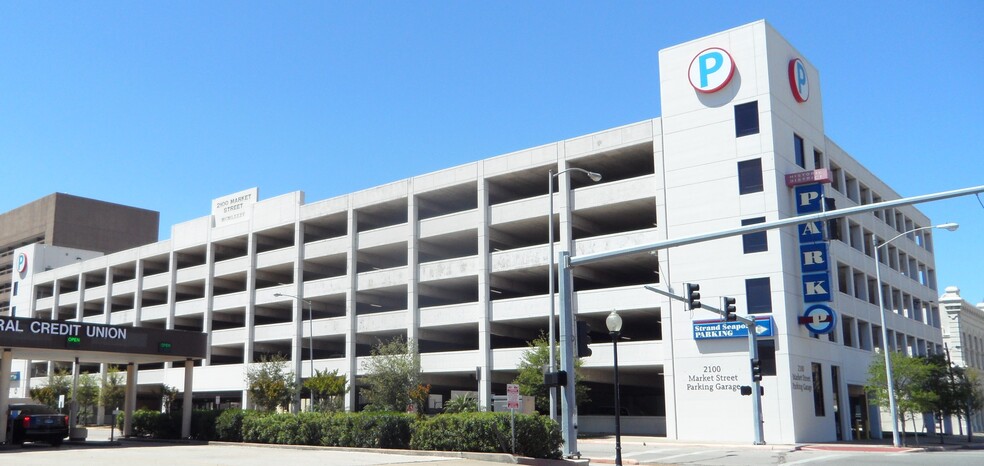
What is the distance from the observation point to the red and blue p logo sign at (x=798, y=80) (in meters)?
48.2

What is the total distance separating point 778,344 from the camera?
144 feet

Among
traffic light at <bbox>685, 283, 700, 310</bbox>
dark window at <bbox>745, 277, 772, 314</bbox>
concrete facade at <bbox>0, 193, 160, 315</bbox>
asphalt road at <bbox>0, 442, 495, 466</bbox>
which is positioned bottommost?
asphalt road at <bbox>0, 442, 495, 466</bbox>

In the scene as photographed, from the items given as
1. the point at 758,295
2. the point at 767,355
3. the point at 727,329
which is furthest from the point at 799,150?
the point at 767,355

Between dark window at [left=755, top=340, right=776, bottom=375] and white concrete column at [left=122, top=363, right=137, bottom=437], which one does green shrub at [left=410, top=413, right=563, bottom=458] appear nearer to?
dark window at [left=755, top=340, right=776, bottom=375]

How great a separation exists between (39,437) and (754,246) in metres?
35.2

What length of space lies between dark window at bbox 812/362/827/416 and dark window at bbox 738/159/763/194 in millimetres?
10333

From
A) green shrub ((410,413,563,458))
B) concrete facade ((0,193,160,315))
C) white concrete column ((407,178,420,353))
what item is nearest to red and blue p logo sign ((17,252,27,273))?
concrete facade ((0,193,160,315))

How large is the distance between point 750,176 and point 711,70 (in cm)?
645

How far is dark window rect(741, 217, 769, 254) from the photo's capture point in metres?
45.1

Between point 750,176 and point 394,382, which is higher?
point 750,176

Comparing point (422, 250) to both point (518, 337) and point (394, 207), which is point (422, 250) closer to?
point (394, 207)

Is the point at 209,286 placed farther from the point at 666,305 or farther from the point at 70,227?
the point at 666,305

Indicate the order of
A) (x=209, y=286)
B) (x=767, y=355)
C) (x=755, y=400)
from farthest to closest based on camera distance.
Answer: (x=209, y=286)
(x=767, y=355)
(x=755, y=400)

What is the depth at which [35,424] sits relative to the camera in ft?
115
